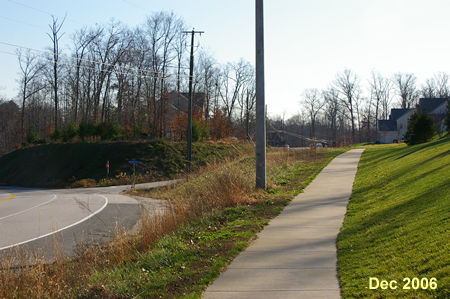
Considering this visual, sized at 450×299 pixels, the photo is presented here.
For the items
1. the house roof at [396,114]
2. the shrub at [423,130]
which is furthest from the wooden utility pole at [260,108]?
the house roof at [396,114]

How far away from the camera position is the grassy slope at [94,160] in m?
38.3

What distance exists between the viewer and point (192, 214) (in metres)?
10.2

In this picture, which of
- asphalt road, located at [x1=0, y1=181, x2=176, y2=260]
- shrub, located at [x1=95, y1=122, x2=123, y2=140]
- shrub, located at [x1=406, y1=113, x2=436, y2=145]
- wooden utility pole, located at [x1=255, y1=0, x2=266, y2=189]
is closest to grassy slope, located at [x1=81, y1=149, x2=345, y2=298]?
asphalt road, located at [x1=0, y1=181, x2=176, y2=260]

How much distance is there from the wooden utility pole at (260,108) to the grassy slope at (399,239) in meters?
3.51

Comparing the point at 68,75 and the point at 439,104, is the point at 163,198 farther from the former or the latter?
the point at 439,104

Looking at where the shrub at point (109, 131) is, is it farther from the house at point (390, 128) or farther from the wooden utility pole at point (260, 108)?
the house at point (390, 128)

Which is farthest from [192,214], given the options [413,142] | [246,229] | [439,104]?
[439,104]

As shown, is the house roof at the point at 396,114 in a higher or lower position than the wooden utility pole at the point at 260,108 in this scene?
higher

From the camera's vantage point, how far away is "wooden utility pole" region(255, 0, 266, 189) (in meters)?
14.1

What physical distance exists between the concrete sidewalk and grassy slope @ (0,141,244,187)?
27344mm

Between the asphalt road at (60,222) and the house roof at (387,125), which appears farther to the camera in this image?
the house roof at (387,125)

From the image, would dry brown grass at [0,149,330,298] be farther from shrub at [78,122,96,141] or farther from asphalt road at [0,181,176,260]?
shrub at [78,122,96,141]

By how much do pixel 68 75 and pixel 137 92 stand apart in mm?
13599

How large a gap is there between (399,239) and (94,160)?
37160 mm
